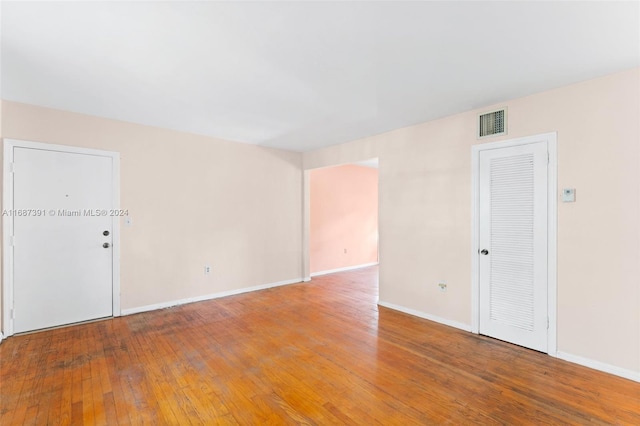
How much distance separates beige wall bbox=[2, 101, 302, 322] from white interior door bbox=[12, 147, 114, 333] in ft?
0.69

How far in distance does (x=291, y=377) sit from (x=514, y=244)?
8.74ft

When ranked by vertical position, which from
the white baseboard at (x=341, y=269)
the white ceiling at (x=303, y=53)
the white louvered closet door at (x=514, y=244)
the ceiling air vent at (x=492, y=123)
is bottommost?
the white baseboard at (x=341, y=269)

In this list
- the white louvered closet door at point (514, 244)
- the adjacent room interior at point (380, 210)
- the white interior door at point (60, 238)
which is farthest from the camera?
the white interior door at point (60, 238)

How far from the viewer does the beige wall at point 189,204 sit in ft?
12.6

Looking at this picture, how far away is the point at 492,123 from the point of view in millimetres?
3336

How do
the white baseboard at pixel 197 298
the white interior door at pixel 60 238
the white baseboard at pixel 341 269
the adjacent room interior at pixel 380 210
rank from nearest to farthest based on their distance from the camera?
the adjacent room interior at pixel 380 210 < the white interior door at pixel 60 238 < the white baseboard at pixel 197 298 < the white baseboard at pixel 341 269

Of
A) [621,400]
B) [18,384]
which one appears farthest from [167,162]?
[621,400]

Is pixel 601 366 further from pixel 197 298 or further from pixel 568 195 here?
pixel 197 298

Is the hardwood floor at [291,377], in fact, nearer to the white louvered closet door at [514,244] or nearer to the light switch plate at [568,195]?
the white louvered closet door at [514,244]

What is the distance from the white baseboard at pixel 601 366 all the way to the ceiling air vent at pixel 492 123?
230 cm

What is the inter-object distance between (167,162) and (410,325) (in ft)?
13.4

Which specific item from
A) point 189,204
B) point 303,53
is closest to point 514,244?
point 303,53

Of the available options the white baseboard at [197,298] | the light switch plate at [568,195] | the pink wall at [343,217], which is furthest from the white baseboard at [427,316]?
the pink wall at [343,217]

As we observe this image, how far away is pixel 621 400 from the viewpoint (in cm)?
219
